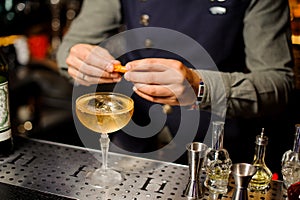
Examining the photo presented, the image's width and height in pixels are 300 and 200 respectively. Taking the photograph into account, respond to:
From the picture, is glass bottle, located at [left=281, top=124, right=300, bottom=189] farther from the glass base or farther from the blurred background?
the blurred background

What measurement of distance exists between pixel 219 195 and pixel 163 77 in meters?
0.37

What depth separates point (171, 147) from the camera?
1906 mm

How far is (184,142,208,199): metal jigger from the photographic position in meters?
1.21

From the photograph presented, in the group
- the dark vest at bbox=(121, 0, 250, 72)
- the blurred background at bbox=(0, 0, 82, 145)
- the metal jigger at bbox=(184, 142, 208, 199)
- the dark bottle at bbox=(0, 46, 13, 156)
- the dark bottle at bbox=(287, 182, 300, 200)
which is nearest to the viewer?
the dark bottle at bbox=(287, 182, 300, 200)

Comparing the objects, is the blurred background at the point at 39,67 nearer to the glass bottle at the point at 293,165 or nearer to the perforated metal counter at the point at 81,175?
the perforated metal counter at the point at 81,175

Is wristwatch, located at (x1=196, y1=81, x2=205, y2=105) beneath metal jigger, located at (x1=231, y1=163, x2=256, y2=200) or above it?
above

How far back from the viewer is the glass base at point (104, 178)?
1.29 meters

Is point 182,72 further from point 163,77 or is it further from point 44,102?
point 44,102

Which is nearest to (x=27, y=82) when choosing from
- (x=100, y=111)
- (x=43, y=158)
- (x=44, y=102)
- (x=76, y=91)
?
(x=44, y=102)

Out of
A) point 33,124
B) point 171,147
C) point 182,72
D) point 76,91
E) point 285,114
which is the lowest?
point 33,124

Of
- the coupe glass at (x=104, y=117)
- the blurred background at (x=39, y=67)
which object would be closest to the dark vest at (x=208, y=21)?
the coupe glass at (x=104, y=117)

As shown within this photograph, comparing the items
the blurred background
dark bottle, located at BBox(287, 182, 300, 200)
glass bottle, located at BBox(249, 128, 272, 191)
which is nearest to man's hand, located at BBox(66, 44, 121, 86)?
glass bottle, located at BBox(249, 128, 272, 191)

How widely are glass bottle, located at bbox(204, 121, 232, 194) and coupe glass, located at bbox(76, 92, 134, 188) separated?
0.76 ft

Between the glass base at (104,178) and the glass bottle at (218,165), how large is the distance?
0.25 meters
